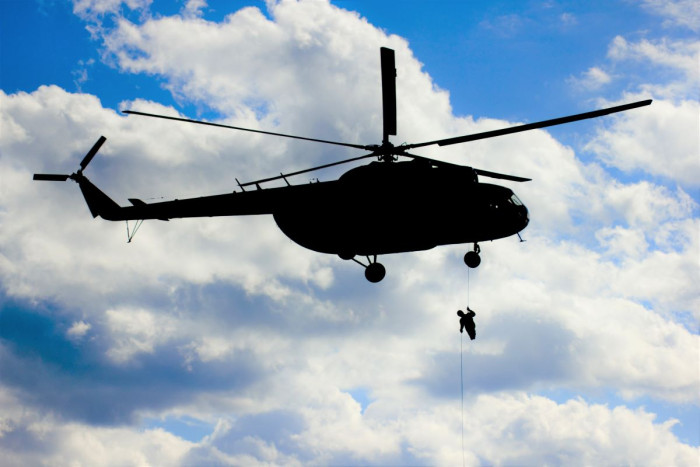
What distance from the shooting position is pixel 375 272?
2647cm

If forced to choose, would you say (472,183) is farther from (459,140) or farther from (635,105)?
(635,105)

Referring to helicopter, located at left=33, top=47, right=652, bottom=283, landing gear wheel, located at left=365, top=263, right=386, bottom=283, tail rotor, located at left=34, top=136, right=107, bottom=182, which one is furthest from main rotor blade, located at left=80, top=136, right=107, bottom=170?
landing gear wheel, located at left=365, top=263, right=386, bottom=283

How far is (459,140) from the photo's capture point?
2230 centimetres

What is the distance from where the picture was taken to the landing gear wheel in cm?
2645

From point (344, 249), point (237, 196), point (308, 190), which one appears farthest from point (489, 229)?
point (237, 196)

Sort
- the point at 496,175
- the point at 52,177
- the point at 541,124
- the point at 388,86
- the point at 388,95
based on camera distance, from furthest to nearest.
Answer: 1. the point at 52,177
2. the point at 496,175
3. the point at 388,95
4. the point at 388,86
5. the point at 541,124

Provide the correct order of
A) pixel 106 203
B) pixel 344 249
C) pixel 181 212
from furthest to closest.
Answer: pixel 106 203 → pixel 181 212 → pixel 344 249

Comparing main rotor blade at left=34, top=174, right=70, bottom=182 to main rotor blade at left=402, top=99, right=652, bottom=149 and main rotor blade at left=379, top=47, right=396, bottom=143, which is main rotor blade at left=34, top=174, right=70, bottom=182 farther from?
main rotor blade at left=402, top=99, right=652, bottom=149

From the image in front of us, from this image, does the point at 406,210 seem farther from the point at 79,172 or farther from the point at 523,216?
the point at 79,172

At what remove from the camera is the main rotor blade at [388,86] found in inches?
866

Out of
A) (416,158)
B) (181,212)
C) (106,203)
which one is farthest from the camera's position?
(106,203)

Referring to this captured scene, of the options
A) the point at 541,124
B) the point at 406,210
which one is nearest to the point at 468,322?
the point at 406,210

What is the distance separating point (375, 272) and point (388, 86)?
8.01 m

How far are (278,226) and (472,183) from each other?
843cm
